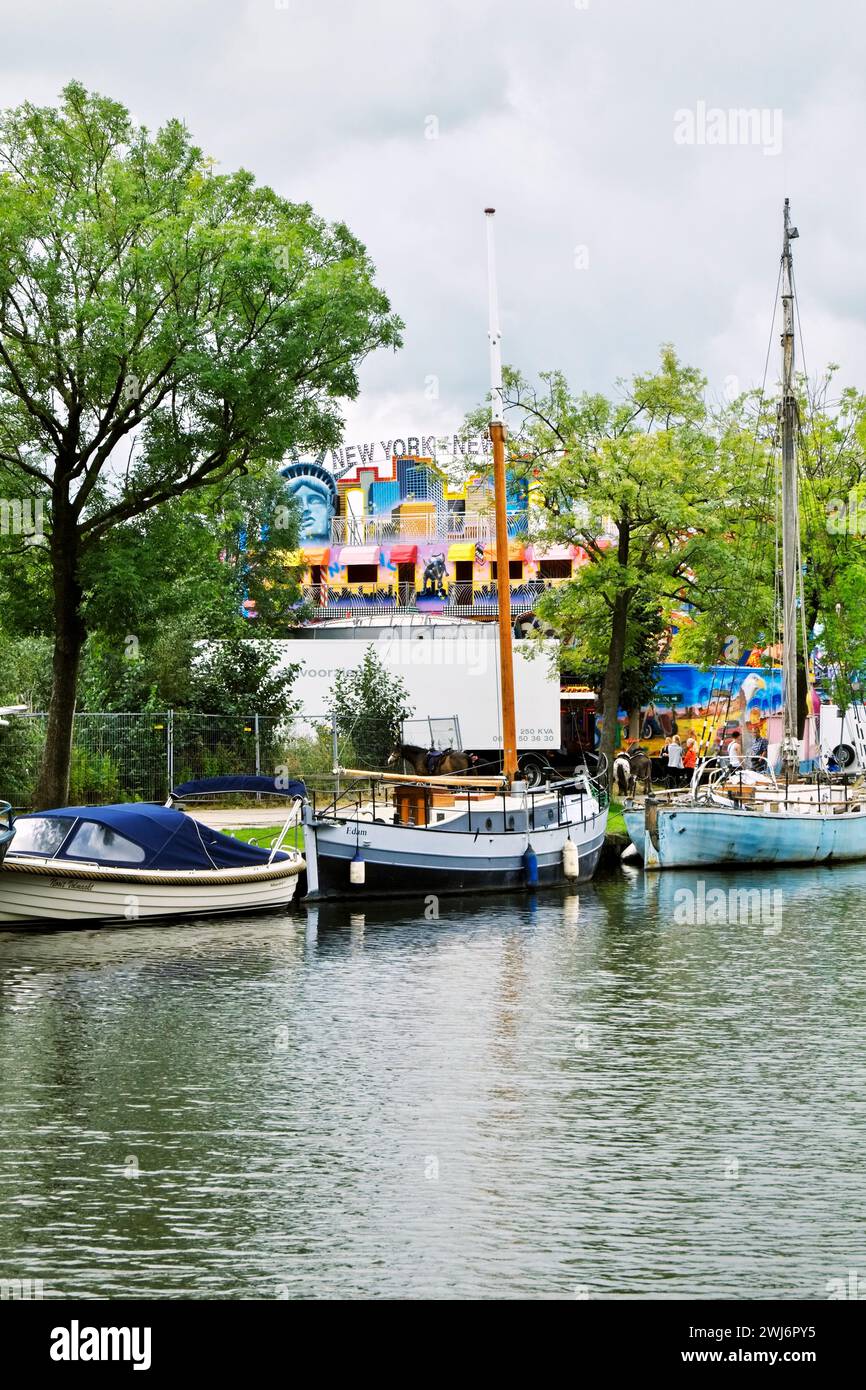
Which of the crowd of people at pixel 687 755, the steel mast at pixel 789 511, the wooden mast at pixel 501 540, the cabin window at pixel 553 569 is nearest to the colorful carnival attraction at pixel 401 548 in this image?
the cabin window at pixel 553 569

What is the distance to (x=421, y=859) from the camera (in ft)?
100

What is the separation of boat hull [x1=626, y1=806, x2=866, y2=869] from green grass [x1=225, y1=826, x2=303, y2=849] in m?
8.06

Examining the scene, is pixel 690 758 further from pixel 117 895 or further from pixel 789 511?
pixel 117 895

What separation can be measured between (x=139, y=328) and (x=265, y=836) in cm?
1046

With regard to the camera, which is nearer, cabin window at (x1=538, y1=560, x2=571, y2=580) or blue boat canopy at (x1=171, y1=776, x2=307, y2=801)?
blue boat canopy at (x1=171, y1=776, x2=307, y2=801)

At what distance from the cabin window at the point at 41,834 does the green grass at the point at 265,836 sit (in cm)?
671

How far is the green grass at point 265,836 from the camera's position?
1299 inches

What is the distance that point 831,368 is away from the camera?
54969 mm

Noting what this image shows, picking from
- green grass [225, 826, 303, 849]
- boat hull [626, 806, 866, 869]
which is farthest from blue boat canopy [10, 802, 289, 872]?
boat hull [626, 806, 866, 869]

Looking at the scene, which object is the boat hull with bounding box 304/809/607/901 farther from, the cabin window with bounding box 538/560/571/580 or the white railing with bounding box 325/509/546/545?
the white railing with bounding box 325/509/546/545

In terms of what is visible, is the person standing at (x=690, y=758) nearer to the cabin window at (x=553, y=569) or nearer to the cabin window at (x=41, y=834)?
the cabin window at (x=41, y=834)

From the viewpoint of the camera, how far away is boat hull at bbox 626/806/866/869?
36.5 m
